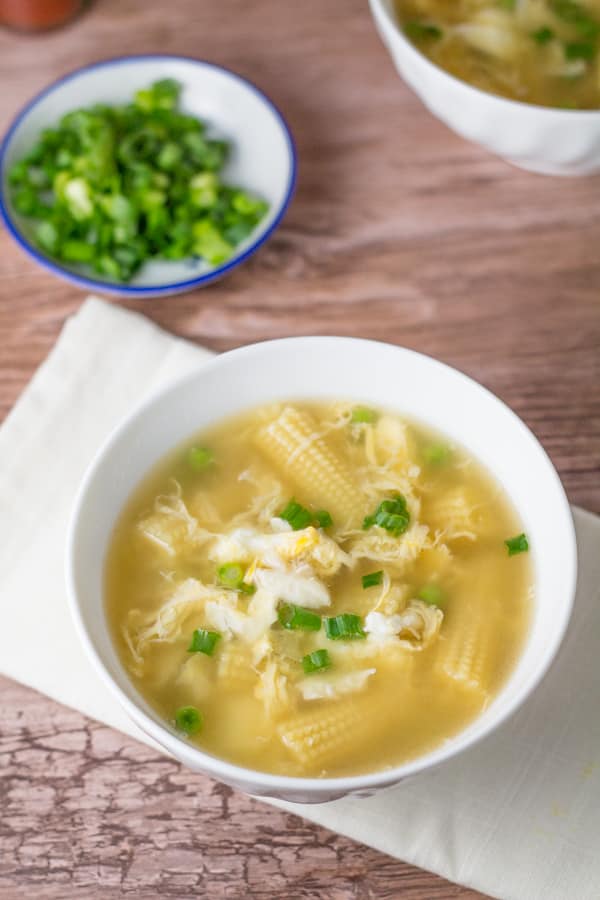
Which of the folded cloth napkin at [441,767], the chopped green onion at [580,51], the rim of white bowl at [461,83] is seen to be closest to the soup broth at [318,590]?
the folded cloth napkin at [441,767]

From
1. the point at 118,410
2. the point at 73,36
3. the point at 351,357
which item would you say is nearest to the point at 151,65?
the point at 73,36

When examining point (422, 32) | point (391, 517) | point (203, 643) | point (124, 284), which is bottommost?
point (124, 284)

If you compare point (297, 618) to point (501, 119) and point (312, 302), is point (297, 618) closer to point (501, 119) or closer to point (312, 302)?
point (312, 302)

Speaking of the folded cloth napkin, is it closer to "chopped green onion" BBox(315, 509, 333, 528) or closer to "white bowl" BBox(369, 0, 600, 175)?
"chopped green onion" BBox(315, 509, 333, 528)

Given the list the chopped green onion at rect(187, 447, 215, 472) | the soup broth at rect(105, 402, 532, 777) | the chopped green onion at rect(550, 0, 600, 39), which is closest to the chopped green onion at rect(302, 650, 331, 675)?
the soup broth at rect(105, 402, 532, 777)

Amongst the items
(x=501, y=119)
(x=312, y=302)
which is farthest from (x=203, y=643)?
(x=501, y=119)
